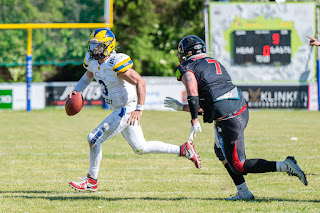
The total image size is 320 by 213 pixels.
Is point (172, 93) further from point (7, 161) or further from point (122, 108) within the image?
point (122, 108)

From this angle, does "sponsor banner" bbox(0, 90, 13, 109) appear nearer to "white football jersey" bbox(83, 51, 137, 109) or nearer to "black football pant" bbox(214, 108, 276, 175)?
"white football jersey" bbox(83, 51, 137, 109)

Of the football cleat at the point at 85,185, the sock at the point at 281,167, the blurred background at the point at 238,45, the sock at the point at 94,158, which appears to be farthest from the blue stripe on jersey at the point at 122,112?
the blurred background at the point at 238,45

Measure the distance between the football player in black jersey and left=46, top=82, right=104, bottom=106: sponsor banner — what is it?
50.4 feet

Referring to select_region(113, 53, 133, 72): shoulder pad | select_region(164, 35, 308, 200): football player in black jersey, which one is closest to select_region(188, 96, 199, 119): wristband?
select_region(164, 35, 308, 200): football player in black jersey

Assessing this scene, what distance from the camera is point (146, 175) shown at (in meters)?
7.75

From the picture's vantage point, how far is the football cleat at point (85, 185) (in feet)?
21.1

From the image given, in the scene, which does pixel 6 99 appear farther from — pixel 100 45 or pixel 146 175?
pixel 100 45

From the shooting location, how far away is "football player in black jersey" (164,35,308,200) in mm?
5516

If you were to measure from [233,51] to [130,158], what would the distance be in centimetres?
1186

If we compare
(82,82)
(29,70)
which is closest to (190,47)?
(82,82)

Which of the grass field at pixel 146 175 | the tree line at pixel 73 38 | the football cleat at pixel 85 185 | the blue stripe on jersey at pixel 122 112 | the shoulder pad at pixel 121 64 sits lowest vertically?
the grass field at pixel 146 175

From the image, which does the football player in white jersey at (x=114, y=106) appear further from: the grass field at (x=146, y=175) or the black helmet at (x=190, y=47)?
the black helmet at (x=190, y=47)

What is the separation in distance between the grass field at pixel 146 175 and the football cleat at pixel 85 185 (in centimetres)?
8

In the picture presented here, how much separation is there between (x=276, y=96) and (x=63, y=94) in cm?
788
